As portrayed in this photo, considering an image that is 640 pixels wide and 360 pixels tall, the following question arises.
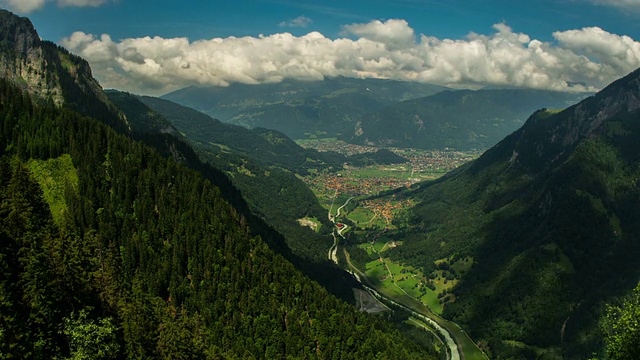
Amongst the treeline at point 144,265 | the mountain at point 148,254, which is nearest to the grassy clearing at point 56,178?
the mountain at point 148,254

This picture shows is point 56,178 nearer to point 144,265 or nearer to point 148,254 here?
point 148,254

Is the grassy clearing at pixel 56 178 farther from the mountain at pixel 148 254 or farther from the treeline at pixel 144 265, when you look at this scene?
the treeline at pixel 144 265

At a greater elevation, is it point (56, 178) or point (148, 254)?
point (56, 178)

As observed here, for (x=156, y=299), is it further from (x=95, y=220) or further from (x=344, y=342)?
(x=344, y=342)

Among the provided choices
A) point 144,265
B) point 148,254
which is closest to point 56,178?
point 148,254

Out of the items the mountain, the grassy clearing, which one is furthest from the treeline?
the grassy clearing

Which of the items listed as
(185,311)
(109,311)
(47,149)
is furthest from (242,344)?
(47,149)
